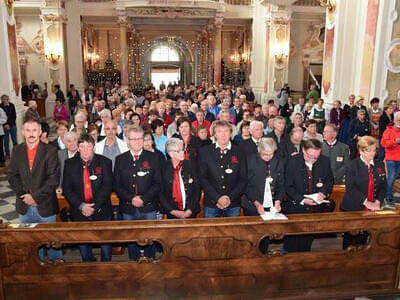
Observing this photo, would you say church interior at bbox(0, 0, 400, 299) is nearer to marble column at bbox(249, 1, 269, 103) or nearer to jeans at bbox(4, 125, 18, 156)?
marble column at bbox(249, 1, 269, 103)

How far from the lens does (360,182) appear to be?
161 inches

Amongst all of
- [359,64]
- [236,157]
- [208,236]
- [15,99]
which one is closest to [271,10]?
[359,64]

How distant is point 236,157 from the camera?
4.21 m

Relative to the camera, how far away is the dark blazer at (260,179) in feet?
13.6

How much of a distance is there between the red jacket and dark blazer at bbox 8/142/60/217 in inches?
204

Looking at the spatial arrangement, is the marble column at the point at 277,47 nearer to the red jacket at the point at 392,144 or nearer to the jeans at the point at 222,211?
the red jacket at the point at 392,144

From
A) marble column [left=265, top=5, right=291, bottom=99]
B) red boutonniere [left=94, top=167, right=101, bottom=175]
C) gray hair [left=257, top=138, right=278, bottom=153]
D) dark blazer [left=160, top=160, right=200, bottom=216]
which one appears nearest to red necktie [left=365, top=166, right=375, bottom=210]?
gray hair [left=257, top=138, right=278, bottom=153]

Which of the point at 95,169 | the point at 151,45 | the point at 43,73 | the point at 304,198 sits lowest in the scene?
the point at 304,198

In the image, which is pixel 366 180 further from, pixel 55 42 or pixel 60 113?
pixel 55 42

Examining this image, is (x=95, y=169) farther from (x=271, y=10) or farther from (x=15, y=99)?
(x=271, y=10)

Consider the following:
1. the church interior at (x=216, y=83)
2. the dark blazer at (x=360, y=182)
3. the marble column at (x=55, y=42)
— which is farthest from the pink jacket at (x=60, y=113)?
the dark blazer at (x=360, y=182)

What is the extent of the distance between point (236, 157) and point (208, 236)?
1149mm

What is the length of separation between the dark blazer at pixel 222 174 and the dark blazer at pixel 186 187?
0.15m

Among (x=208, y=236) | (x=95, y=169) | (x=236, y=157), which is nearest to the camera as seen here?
(x=208, y=236)
